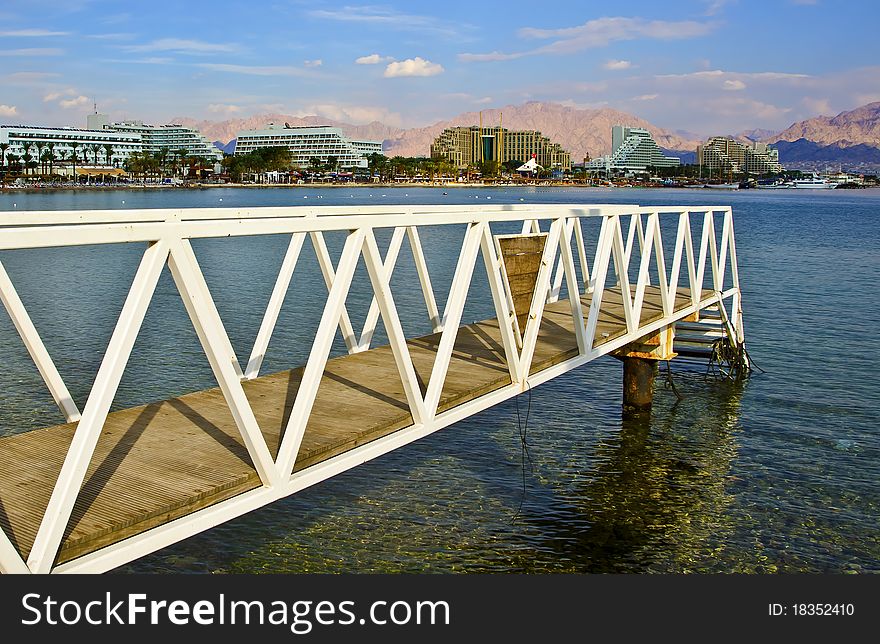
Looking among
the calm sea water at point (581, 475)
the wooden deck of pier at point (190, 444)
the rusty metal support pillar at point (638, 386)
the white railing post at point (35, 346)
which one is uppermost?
the white railing post at point (35, 346)

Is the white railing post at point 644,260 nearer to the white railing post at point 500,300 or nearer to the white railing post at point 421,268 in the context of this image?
the white railing post at point 421,268

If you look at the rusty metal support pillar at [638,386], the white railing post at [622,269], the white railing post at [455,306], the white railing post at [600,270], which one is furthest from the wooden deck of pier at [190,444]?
the rusty metal support pillar at [638,386]

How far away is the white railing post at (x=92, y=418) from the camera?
614 centimetres

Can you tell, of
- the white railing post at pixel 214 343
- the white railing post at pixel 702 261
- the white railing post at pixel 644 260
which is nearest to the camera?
the white railing post at pixel 214 343

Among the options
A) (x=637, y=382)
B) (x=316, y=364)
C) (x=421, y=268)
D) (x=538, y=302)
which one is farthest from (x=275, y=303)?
(x=637, y=382)

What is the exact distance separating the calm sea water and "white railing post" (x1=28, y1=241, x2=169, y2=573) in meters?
6.45

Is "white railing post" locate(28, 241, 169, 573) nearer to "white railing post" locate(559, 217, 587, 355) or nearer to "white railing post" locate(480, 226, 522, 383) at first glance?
"white railing post" locate(480, 226, 522, 383)

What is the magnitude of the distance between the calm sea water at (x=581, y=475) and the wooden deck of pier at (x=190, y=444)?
2.66m

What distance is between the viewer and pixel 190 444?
28.7 feet

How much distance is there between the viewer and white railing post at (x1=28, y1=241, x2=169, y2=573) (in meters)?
6.14

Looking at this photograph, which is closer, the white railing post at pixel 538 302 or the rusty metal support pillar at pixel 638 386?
the white railing post at pixel 538 302

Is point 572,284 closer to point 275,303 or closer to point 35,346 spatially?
point 275,303

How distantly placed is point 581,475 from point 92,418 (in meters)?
11.4

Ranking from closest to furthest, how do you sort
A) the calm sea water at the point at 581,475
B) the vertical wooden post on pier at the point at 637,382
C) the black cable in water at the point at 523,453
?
the calm sea water at the point at 581,475 → the black cable in water at the point at 523,453 → the vertical wooden post on pier at the point at 637,382
